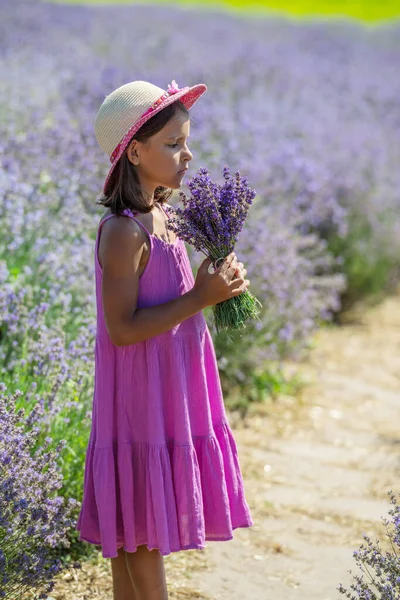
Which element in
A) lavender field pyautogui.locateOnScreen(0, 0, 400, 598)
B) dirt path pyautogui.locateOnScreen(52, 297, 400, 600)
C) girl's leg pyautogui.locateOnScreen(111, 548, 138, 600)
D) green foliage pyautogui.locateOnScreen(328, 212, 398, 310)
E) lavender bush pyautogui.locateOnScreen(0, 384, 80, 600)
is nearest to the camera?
lavender bush pyautogui.locateOnScreen(0, 384, 80, 600)

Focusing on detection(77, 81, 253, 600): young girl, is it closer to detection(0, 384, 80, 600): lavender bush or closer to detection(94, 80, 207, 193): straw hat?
detection(94, 80, 207, 193): straw hat

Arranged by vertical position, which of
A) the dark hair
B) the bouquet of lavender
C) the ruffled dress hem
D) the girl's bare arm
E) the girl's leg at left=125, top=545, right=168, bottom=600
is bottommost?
the girl's leg at left=125, top=545, right=168, bottom=600

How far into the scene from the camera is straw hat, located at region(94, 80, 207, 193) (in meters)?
2.04

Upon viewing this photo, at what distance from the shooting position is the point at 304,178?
6027 millimetres

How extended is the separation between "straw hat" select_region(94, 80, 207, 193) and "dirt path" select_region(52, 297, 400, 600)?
4.47 feet

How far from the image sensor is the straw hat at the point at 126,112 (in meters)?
2.04

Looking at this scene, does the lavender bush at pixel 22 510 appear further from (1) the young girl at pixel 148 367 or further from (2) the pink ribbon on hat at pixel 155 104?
Answer: (2) the pink ribbon on hat at pixel 155 104

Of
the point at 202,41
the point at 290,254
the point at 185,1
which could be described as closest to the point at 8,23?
the point at 202,41

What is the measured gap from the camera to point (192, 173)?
463cm

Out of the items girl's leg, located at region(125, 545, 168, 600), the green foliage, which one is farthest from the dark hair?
the green foliage

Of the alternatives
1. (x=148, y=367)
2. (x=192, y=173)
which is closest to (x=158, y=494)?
(x=148, y=367)

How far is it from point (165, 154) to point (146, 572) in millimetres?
1009

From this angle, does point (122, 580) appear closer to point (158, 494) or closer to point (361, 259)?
point (158, 494)

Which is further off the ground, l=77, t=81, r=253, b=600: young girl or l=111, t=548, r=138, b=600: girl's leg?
l=77, t=81, r=253, b=600: young girl
